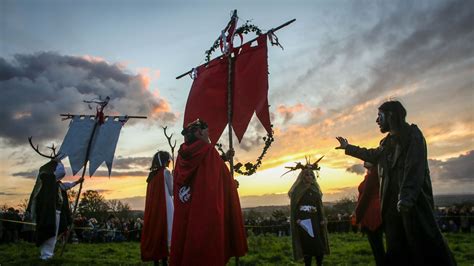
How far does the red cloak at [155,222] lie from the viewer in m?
8.75

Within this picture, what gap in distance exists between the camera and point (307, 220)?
30.0ft

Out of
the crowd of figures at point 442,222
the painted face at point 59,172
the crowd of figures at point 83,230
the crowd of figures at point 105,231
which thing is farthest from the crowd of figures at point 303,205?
the crowd of figures at point 105,231

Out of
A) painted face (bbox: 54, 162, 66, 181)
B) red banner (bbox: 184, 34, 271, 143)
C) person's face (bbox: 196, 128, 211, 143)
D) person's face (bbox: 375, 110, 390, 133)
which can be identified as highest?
red banner (bbox: 184, 34, 271, 143)

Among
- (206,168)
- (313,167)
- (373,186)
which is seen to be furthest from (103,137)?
(373,186)

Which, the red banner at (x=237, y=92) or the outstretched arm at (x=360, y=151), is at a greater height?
the red banner at (x=237, y=92)

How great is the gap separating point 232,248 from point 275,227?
21774mm

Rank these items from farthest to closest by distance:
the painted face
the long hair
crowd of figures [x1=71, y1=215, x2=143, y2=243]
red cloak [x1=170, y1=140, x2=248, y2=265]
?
1. crowd of figures [x1=71, y1=215, x2=143, y2=243]
2. the painted face
3. red cloak [x1=170, y1=140, x2=248, y2=265]
4. the long hair

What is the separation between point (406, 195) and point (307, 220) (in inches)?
181

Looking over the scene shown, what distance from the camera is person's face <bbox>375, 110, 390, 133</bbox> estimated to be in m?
5.33

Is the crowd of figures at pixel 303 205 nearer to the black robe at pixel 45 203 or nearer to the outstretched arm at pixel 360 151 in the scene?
the outstretched arm at pixel 360 151

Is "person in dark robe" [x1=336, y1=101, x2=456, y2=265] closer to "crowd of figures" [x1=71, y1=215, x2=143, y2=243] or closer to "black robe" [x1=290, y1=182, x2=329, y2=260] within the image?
"black robe" [x1=290, y1=182, x2=329, y2=260]

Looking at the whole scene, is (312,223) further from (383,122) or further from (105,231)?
(105,231)

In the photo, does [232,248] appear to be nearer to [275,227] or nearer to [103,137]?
→ [103,137]

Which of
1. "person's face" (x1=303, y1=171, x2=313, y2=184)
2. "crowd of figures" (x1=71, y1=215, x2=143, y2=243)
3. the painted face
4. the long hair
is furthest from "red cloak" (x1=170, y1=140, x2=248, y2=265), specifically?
"crowd of figures" (x1=71, y1=215, x2=143, y2=243)
